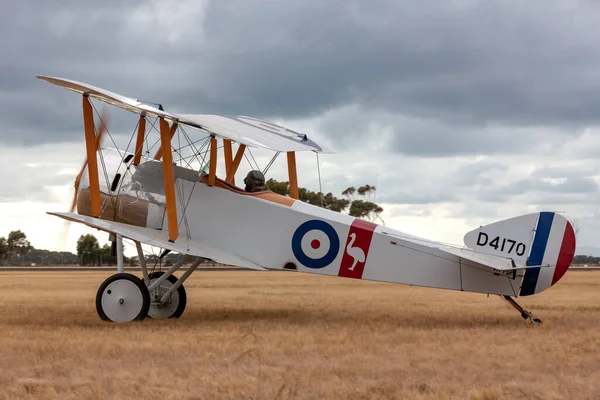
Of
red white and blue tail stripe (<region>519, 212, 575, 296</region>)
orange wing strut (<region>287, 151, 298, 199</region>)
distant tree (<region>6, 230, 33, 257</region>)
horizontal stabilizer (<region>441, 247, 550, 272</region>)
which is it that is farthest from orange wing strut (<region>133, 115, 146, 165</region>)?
distant tree (<region>6, 230, 33, 257</region>)

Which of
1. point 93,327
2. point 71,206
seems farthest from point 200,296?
point 93,327

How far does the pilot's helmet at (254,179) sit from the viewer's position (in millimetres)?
13312

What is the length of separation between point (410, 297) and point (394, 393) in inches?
494

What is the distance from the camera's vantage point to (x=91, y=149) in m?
12.1

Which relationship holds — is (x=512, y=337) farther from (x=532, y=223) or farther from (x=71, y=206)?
(x=71, y=206)

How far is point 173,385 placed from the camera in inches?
268

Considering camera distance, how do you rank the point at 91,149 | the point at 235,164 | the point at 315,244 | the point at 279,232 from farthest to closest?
1. the point at 235,164
2. the point at 279,232
3. the point at 315,244
4. the point at 91,149

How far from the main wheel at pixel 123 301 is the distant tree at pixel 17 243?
10405cm

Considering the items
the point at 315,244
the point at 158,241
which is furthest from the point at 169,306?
the point at 315,244

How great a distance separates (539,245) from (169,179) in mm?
5234

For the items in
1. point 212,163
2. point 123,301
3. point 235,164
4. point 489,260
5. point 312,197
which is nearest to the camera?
point 489,260

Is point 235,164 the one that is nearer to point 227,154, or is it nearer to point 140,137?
point 227,154

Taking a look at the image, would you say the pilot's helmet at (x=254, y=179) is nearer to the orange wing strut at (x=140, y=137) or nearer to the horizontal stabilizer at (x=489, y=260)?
the orange wing strut at (x=140, y=137)

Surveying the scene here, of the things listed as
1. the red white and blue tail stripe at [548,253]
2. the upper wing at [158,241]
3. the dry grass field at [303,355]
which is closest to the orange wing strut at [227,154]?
the upper wing at [158,241]
